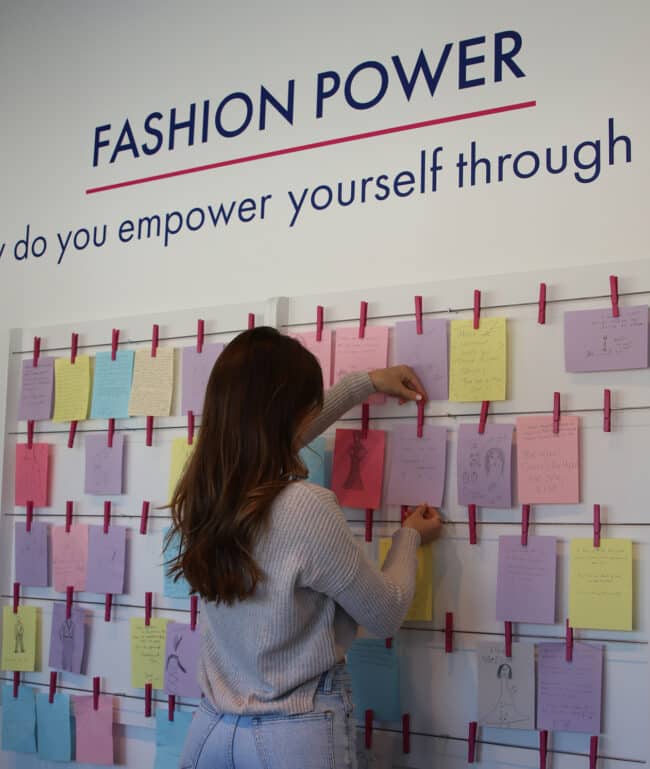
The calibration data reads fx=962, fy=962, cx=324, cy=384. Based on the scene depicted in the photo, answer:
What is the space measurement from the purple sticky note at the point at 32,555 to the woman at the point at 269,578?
0.90 meters

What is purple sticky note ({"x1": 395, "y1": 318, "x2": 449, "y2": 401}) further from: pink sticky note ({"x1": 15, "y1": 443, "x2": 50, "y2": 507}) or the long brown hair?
pink sticky note ({"x1": 15, "y1": 443, "x2": 50, "y2": 507})

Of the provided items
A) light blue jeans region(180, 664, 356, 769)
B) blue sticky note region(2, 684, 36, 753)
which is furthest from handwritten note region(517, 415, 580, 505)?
blue sticky note region(2, 684, 36, 753)

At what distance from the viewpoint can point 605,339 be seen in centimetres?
174

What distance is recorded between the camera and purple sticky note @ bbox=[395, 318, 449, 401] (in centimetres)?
189

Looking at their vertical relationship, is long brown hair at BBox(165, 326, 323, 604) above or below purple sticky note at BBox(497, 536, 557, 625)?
above

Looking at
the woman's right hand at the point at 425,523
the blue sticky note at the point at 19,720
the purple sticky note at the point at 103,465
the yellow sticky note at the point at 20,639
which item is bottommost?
the blue sticky note at the point at 19,720

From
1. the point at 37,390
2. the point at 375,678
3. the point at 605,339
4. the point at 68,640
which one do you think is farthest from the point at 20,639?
the point at 605,339

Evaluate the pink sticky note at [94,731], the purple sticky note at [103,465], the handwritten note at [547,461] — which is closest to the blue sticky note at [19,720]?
the pink sticky note at [94,731]

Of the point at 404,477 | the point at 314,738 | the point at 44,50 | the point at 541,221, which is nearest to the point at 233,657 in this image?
the point at 314,738

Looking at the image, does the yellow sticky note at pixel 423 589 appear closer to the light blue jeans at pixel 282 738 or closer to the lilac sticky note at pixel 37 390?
the light blue jeans at pixel 282 738

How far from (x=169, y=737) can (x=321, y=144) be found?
135cm

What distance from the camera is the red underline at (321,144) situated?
1942 millimetres

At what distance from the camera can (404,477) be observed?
1903mm

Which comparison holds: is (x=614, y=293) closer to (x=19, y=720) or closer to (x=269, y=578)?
(x=269, y=578)
